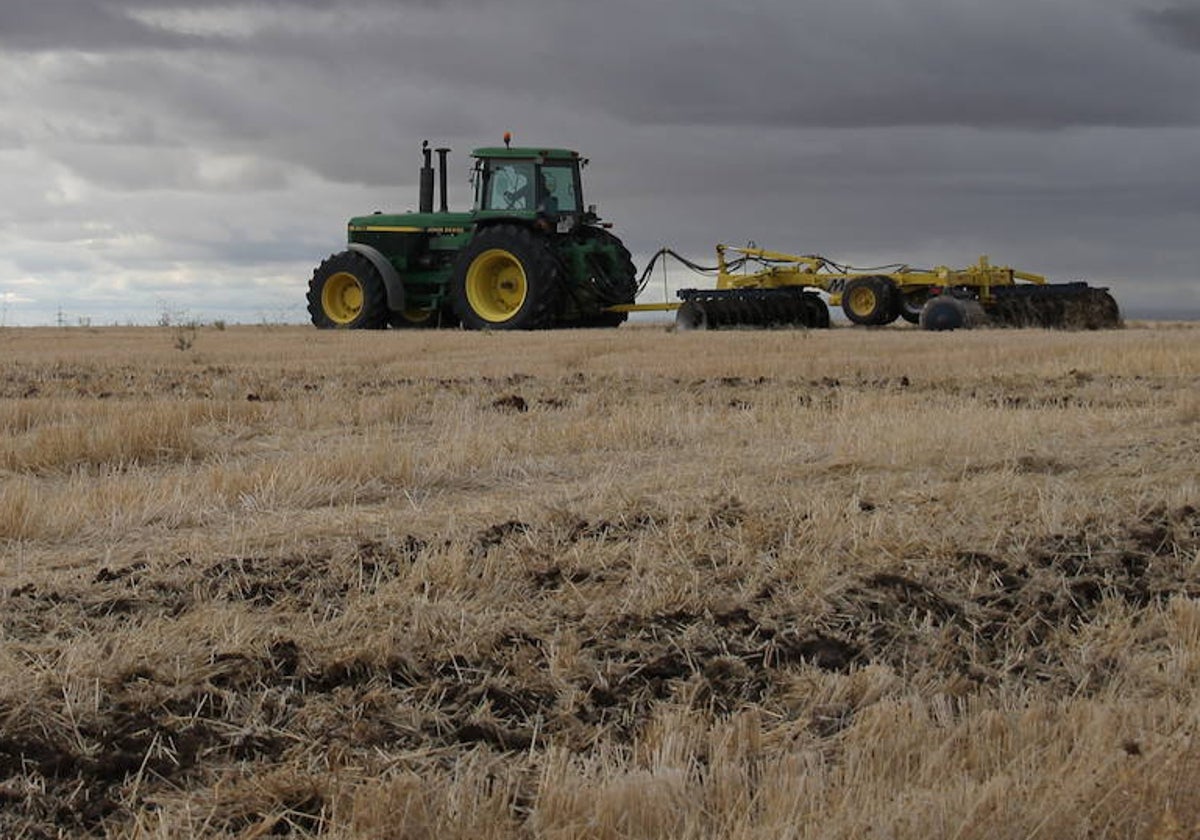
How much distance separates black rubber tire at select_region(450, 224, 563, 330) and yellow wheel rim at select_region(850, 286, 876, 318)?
5046 mm

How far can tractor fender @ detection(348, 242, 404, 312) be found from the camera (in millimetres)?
25234

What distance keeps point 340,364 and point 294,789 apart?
525 inches

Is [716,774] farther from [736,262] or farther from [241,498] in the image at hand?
[736,262]

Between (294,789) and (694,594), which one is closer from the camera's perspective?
(294,789)

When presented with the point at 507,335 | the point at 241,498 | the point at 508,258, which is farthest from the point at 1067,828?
the point at 508,258

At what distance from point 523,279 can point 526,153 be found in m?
2.00

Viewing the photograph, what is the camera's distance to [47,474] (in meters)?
7.96

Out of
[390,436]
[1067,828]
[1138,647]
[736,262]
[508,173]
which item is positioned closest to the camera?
[1067,828]

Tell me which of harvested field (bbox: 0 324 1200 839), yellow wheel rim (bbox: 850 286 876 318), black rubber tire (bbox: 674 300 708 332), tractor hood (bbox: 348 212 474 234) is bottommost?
harvested field (bbox: 0 324 1200 839)

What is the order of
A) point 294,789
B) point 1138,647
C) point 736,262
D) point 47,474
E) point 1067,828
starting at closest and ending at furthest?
point 1067,828 < point 294,789 < point 1138,647 < point 47,474 < point 736,262

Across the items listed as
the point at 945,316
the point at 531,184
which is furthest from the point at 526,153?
the point at 945,316

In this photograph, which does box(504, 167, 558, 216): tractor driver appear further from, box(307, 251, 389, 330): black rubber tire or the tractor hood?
box(307, 251, 389, 330): black rubber tire

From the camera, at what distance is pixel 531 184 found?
24328mm

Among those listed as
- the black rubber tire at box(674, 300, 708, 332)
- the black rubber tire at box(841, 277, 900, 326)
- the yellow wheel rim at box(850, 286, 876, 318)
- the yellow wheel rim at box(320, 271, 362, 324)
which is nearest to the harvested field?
the black rubber tire at box(674, 300, 708, 332)
